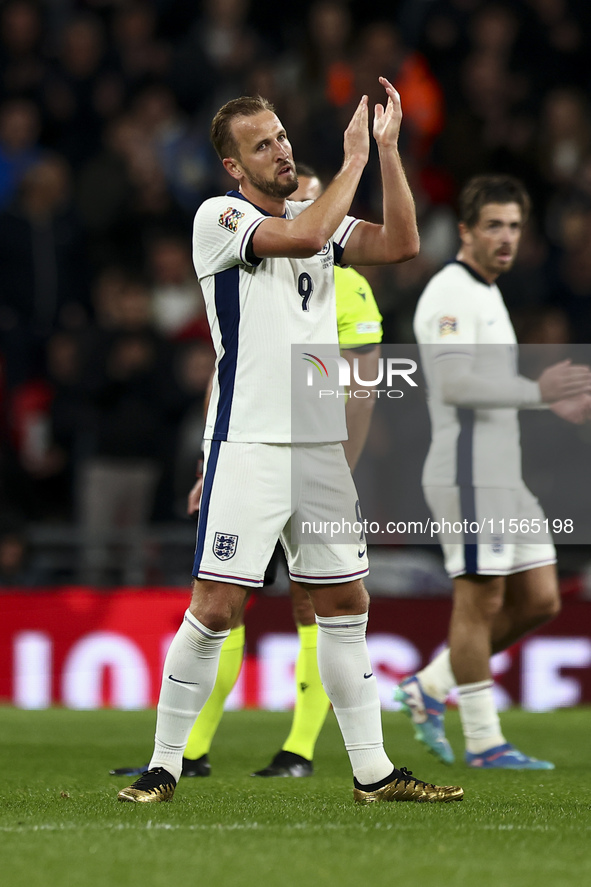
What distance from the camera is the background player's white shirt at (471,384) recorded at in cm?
558

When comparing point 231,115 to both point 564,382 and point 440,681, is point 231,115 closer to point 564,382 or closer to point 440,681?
point 564,382

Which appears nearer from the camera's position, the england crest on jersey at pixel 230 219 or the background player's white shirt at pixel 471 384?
the england crest on jersey at pixel 230 219

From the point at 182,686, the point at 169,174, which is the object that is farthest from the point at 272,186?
the point at 169,174

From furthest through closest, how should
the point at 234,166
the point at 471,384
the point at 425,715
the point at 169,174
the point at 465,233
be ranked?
the point at 169,174, the point at 465,233, the point at 425,715, the point at 471,384, the point at 234,166

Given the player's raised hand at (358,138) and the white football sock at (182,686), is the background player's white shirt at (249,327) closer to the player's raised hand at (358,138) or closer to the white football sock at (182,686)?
the player's raised hand at (358,138)

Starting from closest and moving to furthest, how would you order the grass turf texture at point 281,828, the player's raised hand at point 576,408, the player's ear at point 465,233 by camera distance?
1. the grass turf texture at point 281,828
2. the player's raised hand at point 576,408
3. the player's ear at point 465,233

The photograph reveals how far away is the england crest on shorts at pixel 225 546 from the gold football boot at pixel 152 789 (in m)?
0.70

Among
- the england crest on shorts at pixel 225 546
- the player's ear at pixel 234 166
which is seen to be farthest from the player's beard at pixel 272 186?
the england crest on shorts at pixel 225 546

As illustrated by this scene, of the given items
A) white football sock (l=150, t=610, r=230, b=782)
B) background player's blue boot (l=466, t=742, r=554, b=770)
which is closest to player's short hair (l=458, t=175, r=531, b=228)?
background player's blue boot (l=466, t=742, r=554, b=770)

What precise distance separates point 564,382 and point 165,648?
415 cm

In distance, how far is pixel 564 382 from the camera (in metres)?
4.95

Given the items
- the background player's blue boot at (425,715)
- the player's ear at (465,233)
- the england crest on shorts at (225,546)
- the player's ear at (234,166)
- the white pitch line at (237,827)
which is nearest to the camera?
the white pitch line at (237,827)

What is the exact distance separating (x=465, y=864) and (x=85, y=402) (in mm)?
6552

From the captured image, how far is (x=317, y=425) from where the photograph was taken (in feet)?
13.8
